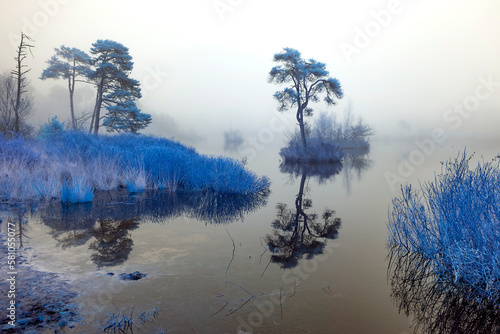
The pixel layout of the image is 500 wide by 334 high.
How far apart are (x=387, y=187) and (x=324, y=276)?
39.6ft

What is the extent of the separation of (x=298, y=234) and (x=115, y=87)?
100 feet

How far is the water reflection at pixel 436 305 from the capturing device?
368cm

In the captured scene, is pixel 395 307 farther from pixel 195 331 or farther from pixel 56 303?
pixel 56 303

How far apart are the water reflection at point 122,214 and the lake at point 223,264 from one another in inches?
1.2

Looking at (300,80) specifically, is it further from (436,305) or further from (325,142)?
(436,305)

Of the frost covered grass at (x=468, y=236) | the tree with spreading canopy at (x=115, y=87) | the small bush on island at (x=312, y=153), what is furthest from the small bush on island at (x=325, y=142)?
the frost covered grass at (x=468, y=236)

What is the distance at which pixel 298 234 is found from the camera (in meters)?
7.52

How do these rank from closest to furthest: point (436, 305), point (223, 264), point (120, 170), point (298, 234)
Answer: point (436, 305) → point (223, 264) → point (298, 234) → point (120, 170)

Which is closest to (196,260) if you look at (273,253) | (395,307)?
(273,253)

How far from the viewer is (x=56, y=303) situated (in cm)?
372

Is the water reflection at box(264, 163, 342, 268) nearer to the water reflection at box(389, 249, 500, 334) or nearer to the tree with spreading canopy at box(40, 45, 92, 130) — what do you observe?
the water reflection at box(389, 249, 500, 334)

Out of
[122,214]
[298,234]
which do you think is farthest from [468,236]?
[122,214]

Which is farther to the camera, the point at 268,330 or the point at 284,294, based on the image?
the point at 284,294

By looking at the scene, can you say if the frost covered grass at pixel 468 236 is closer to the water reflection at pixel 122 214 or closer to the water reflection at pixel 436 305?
the water reflection at pixel 436 305
